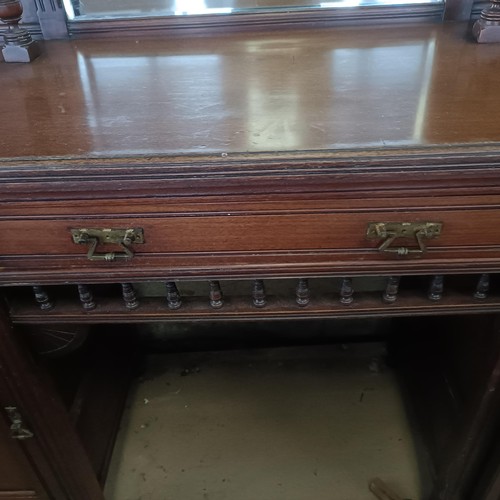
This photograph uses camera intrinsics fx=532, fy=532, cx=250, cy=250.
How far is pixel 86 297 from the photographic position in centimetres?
75

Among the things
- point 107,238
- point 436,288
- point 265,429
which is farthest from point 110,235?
point 265,429

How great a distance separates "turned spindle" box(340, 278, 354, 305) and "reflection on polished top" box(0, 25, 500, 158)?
21cm

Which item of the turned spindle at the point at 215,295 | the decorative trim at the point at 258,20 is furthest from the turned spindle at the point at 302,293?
the decorative trim at the point at 258,20

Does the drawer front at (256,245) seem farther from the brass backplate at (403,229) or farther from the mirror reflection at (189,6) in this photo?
the mirror reflection at (189,6)

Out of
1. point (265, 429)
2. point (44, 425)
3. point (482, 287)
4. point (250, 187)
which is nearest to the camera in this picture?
point (250, 187)

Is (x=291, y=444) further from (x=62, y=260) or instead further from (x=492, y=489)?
A: (x=62, y=260)

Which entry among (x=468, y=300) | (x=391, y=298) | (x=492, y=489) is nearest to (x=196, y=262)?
(x=391, y=298)

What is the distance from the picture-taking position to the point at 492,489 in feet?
3.06

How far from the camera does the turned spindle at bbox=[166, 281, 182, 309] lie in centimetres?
74

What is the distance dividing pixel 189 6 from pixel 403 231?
60 cm

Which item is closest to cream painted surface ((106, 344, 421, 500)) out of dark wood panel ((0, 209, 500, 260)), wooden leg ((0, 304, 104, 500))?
wooden leg ((0, 304, 104, 500))

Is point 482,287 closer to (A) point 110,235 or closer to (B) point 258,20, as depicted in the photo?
(A) point 110,235

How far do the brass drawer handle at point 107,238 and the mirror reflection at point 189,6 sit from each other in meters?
0.50

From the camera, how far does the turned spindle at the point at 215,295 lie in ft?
2.43
